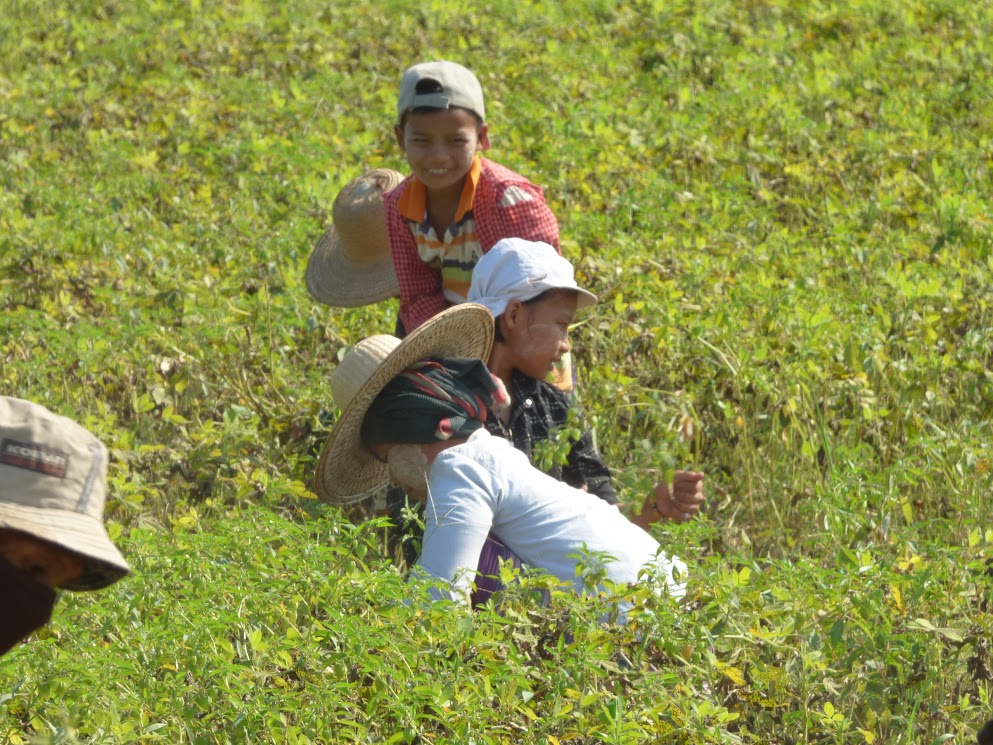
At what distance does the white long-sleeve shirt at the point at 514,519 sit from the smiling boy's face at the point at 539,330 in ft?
1.85

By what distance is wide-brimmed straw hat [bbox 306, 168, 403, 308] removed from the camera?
518 centimetres

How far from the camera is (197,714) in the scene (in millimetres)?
2531

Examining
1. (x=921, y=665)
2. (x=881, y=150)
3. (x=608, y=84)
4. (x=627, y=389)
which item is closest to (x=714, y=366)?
(x=627, y=389)

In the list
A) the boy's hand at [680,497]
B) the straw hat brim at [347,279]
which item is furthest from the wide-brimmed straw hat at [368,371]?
the straw hat brim at [347,279]

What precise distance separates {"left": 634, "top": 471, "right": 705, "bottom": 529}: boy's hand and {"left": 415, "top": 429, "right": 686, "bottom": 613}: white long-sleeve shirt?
0.41m

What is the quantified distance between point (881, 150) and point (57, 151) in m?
3.86

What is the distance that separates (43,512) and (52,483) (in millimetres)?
37

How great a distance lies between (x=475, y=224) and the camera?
4570 millimetres

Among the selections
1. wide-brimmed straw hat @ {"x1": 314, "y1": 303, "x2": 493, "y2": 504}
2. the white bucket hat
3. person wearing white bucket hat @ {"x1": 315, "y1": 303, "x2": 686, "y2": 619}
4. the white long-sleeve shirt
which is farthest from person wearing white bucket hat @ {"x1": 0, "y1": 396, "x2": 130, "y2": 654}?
wide-brimmed straw hat @ {"x1": 314, "y1": 303, "x2": 493, "y2": 504}

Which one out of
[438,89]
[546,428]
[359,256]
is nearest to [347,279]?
[359,256]

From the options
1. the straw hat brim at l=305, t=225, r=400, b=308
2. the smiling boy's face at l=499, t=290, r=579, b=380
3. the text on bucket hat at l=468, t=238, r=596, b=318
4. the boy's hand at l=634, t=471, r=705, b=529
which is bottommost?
the boy's hand at l=634, t=471, r=705, b=529

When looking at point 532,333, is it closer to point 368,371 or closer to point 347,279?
point 368,371

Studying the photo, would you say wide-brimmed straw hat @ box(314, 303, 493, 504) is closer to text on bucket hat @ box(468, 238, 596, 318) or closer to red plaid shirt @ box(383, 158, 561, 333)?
text on bucket hat @ box(468, 238, 596, 318)

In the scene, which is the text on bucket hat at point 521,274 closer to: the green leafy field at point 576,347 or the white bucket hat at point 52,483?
the green leafy field at point 576,347
